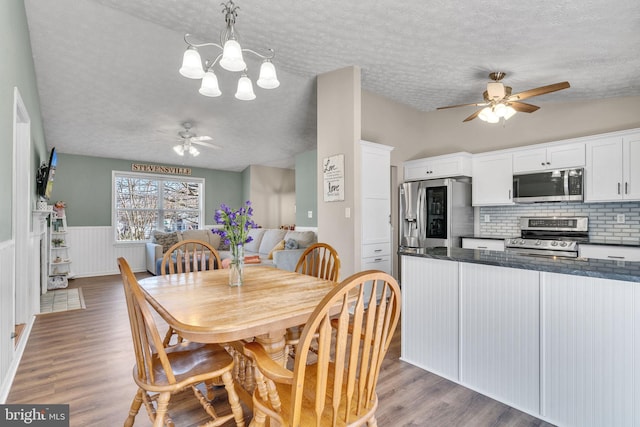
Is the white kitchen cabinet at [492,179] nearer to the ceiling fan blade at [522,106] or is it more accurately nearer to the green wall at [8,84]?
the ceiling fan blade at [522,106]

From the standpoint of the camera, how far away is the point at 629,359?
1.50 metres

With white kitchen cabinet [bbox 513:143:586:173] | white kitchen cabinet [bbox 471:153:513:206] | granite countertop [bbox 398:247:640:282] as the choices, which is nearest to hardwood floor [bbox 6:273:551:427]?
granite countertop [bbox 398:247:640:282]

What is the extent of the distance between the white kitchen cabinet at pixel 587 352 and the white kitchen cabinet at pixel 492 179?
292 centimetres

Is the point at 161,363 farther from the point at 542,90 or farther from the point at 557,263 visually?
the point at 542,90

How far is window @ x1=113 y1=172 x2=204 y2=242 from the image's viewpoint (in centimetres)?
662

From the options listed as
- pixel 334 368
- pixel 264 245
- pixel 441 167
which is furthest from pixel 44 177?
pixel 441 167

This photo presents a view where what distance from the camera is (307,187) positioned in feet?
20.6

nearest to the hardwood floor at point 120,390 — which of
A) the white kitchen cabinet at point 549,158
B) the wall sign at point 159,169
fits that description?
the white kitchen cabinet at point 549,158

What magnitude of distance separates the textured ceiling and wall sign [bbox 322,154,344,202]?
1085 millimetres

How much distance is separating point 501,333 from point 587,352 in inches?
16.1

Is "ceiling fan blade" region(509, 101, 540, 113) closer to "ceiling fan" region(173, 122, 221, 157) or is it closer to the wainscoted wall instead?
"ceiling fan" region(173, 122, 221, 157)

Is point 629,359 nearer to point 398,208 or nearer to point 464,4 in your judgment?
point 464,4

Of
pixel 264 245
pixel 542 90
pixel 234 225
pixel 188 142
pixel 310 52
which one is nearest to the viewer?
pixel 234 225

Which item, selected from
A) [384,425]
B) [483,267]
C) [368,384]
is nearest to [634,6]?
[483,267]
